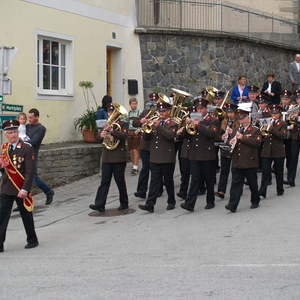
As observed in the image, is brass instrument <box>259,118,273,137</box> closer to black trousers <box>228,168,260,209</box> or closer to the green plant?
black trousers <box>228,168,260,209</box>

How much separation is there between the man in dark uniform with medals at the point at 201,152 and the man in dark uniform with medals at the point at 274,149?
1224mm

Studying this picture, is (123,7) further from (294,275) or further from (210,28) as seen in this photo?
(294,275)

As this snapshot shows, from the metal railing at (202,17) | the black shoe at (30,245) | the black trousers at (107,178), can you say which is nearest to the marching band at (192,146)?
the black trousers at (107,178)

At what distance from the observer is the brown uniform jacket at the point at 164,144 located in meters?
11.4

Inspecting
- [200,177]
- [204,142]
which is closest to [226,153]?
[200,177]

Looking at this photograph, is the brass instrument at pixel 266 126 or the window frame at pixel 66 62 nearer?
the brass instrument at pixel 266 126

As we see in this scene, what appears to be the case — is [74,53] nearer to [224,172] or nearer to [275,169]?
[224,172]

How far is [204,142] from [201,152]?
178 millimetres

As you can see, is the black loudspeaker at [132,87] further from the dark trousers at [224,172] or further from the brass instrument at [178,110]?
the dark trousers at [224,172]

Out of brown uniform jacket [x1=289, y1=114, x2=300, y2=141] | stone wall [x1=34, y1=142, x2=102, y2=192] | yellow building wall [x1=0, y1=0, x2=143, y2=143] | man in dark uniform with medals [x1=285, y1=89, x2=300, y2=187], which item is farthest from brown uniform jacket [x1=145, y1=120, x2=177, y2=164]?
yellow building wall [x1=0, y1=0, x2=143, y2=143]

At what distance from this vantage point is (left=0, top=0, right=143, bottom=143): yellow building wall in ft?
49.7

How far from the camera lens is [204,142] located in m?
11.5

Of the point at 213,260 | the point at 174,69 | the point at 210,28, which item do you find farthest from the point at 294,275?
the point at 210,28

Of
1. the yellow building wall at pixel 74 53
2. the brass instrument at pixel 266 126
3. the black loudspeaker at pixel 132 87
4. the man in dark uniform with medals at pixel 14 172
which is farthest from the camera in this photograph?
the black loudspeaker at pixel 132 87
